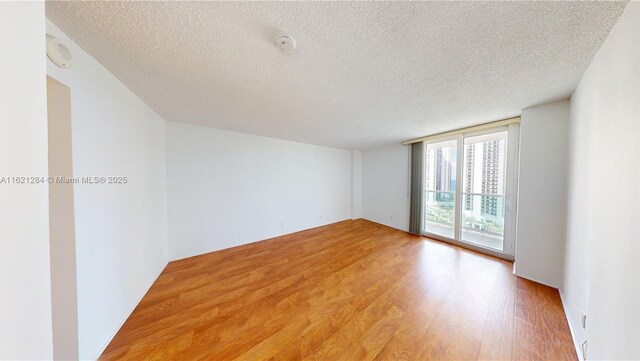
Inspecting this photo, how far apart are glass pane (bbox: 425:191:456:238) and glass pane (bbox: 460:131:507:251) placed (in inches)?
7.9

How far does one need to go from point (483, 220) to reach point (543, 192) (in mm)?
1203

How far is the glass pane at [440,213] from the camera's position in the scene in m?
3.53

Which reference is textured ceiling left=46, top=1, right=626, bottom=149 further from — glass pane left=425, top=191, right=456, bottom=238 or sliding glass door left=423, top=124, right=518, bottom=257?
glass pane left=425, top=191, right=456, bottom=238

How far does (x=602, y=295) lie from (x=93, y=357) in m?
3.31

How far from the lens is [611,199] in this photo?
1.02 meters

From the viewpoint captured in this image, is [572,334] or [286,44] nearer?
[286,44]

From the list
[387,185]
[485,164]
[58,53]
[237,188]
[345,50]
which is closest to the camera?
[58,53]

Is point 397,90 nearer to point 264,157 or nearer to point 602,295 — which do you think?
point 602,295

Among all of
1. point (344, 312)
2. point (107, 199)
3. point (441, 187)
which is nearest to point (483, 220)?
point (441, 187)

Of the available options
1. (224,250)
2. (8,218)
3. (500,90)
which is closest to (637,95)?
(500,90)

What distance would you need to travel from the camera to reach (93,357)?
126 centimetres

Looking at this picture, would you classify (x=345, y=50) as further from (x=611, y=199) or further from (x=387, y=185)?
(x=387, y=185)

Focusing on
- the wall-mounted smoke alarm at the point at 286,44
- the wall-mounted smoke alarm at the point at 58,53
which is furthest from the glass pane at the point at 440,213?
the wall-mounted smoke alarm at the point at 58,53

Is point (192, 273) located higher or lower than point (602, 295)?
lower
